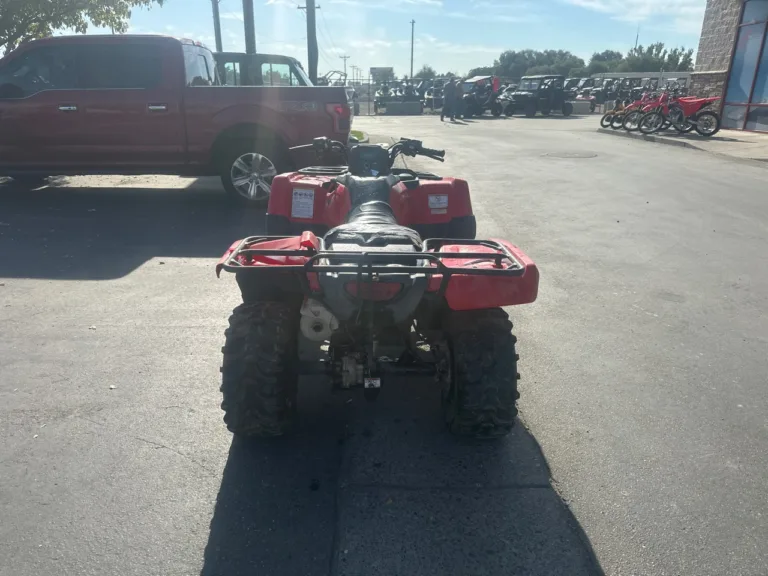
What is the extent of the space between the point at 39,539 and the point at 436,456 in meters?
1.76

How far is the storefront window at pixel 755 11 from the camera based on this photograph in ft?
61.0

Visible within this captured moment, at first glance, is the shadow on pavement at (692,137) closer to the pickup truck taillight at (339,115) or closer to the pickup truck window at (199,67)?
the pickup truck taillight at (339,115)

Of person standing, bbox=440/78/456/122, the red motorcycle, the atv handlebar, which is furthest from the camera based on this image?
person standing, bbox=440/78/456/122

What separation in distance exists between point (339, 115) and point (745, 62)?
17.4 meters

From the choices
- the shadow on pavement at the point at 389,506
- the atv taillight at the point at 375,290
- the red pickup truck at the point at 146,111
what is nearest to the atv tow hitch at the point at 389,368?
the shadow on pavement at the point at 389,506

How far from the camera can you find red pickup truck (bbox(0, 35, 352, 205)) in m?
8.16

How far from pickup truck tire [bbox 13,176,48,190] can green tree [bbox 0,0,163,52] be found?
2757mm

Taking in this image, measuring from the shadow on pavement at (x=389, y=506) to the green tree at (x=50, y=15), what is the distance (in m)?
10.8

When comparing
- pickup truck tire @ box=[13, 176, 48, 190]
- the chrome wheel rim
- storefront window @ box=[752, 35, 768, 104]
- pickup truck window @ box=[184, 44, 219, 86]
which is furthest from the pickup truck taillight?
storefront window @ box=[752, 35, 768, 104]

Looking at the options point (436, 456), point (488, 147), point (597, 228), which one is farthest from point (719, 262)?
point (488, 147)

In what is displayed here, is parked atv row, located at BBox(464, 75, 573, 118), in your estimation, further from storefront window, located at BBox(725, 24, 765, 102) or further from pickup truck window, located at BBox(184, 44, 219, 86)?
pickup truck window, located at BBox(184, 44, 219, 86)

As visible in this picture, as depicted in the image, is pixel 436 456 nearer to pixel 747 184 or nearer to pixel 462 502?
pixel 462 502

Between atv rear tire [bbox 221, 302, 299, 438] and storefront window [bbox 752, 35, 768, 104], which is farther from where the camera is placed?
storefront window [bbox 752, 35, 768, 104]

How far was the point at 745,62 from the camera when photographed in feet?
64.2
